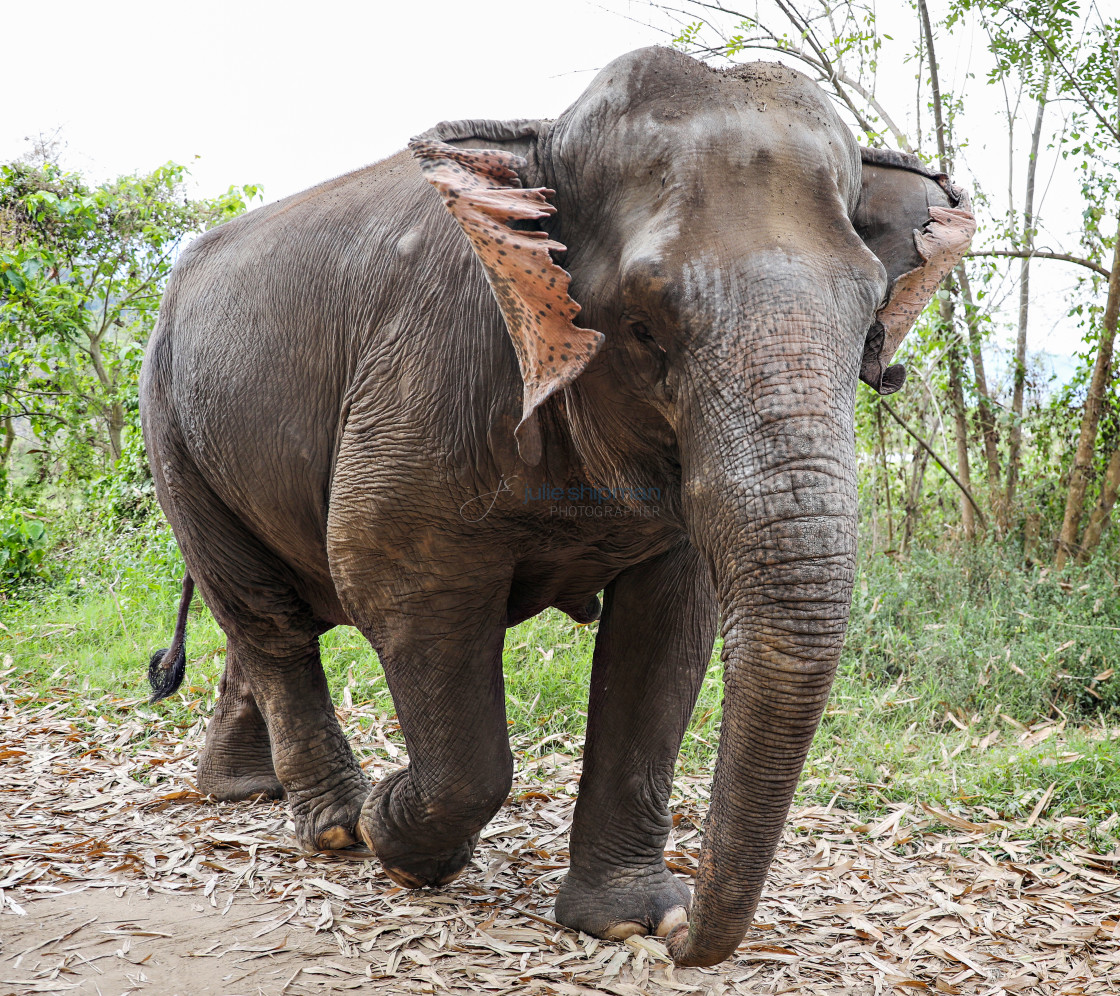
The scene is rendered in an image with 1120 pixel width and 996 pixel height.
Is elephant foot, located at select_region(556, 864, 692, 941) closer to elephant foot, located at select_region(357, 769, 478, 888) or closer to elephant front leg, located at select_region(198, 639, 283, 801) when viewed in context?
elephant foot, located at select_region(357, 769, 478, 888)

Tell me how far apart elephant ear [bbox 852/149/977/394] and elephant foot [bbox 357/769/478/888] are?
1920 millimetres

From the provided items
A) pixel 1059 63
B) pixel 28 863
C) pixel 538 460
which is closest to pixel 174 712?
pixel 28 863

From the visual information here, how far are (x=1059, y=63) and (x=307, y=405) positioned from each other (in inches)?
246

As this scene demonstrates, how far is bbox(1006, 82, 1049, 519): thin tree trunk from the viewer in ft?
24.6

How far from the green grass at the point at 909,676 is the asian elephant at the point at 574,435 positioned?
1.70 metres

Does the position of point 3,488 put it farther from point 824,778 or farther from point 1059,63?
point 1059,63

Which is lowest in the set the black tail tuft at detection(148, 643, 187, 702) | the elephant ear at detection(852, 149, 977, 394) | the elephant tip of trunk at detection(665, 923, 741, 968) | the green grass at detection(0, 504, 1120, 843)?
the green grass at detection(0, 504, 1120, 843)

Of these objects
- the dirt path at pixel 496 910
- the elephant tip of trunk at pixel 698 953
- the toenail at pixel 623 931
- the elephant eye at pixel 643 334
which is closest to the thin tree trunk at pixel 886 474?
the dirt path at pixel 496 910

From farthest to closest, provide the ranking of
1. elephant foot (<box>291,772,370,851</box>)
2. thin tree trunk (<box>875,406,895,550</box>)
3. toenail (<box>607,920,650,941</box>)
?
thin tree trunk (<box>875,406,895,550</box>) < elephant foot (<box>291,772,370,851</box>) < toenail (<box>607,920,650,941</box>)

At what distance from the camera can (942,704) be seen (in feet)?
18.3

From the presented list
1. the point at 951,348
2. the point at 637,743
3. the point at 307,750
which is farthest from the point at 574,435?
the point at 951,348

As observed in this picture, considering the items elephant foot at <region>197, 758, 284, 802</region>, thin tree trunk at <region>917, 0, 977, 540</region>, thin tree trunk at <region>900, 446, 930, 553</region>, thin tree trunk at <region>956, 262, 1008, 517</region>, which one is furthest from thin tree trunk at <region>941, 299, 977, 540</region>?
elephant foot at <region>197, 758, 284, 802</region>

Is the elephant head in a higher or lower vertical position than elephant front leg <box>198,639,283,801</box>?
higher

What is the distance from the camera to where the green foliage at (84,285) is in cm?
914
